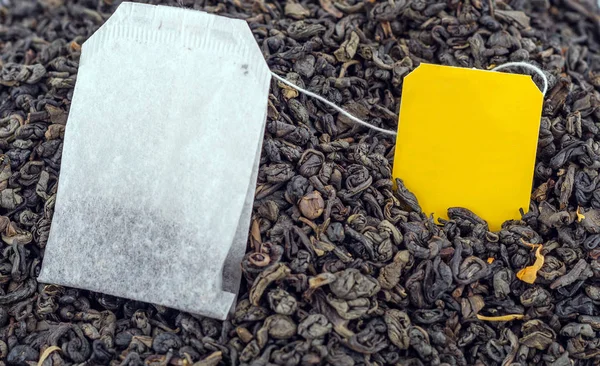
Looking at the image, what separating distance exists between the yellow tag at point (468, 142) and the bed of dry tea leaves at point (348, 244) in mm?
62

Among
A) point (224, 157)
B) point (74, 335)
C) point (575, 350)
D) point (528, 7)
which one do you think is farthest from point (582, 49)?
point (74, 335)

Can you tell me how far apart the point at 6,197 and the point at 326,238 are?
2.96 ft

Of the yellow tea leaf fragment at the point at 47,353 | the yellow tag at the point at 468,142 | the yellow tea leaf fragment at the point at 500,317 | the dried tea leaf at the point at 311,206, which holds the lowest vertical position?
the yellow tea leaf fragment at the point at 47,353

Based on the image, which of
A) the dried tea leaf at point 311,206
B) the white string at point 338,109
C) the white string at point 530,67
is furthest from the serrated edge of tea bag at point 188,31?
the white string at point 530,67

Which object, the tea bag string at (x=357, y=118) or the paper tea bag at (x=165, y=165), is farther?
the tea bag string at (x=357, y=118)

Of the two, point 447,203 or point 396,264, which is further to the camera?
point 447,203

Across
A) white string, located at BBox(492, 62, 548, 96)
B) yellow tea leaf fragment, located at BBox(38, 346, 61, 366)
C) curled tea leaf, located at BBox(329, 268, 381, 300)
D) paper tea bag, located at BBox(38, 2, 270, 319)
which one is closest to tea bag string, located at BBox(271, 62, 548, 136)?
white string, located at BBox(492, 62, 548, 96)

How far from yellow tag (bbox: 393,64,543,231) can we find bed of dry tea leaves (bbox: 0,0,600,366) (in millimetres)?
62

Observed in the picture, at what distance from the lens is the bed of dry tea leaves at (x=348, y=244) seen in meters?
1.38

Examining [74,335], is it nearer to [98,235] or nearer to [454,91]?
[98,235]

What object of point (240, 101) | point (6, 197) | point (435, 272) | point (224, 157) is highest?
point (240, 101)

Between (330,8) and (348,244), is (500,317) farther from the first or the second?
(330,8)

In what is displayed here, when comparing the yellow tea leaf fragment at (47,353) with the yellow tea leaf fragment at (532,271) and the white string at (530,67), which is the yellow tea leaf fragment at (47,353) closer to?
the yellow tea leaf fragment at (532,271)

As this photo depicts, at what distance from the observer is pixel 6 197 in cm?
162
